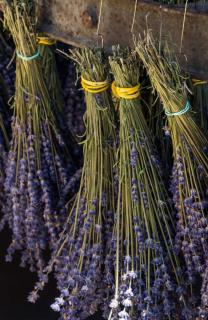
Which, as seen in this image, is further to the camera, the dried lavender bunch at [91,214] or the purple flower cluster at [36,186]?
the purple flower cluster at [36,186]

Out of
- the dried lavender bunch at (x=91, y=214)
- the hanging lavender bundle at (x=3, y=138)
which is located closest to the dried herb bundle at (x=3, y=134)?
the hanging lavender bundle at (x=3, y=138)

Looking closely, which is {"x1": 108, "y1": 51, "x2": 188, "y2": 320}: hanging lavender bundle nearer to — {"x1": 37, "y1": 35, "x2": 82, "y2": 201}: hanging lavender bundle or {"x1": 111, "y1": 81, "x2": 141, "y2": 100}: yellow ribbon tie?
{"x1": 111, "y1": 81, "x2": 141, "y2": 100}: yellow ribbon tie

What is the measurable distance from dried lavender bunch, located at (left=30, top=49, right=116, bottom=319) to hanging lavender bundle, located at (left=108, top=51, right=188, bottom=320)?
7 cm

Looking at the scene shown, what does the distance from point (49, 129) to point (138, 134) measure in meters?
0.38

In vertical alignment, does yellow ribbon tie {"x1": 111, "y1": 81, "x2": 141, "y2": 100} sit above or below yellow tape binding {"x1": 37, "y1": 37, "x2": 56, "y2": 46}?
below

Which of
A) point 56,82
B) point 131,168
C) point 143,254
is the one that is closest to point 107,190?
point 131,168

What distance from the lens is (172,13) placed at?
1.69 m

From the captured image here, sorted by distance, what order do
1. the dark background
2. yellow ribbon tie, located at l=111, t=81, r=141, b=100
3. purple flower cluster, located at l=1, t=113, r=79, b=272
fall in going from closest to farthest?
yellow ribbon tie, located at l=111, t=81, r=141, b=100, purple flower cluster, located at l=1, t=113, r=79, b=272, the dark background

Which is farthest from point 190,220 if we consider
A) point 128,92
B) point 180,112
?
point 128,92

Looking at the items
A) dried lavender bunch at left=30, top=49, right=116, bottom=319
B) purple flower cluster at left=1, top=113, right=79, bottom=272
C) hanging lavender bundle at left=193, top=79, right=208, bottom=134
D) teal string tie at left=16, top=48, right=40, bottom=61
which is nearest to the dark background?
purple flower cluster at left=1, top=113, right=79, bottom=272

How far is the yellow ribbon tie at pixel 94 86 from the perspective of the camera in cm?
188

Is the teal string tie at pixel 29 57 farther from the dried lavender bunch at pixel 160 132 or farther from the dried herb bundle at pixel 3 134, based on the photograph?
the dried lavender bunch at pixel 160 132

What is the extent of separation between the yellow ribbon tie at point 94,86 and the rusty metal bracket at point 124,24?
114 millimetres

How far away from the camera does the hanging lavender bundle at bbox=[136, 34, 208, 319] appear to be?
1.71 metres
